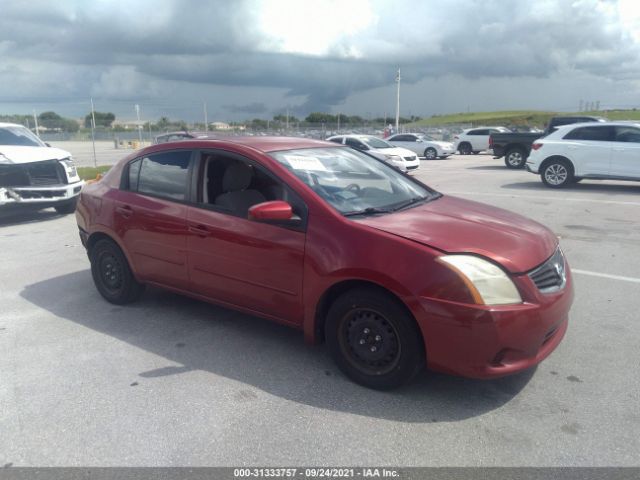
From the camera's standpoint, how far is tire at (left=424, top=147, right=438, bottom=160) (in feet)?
89.1

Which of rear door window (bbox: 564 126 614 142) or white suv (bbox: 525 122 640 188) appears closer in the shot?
white suv (bbox: 525 122 640 188)

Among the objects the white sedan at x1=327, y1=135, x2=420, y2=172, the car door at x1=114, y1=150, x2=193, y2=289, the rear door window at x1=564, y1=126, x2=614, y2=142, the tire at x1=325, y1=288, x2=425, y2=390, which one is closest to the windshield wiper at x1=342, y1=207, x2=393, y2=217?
the tire at x1=325, y1=288, x2=425, y2=390

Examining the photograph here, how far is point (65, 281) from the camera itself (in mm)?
6098

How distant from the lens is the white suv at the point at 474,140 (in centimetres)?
2983

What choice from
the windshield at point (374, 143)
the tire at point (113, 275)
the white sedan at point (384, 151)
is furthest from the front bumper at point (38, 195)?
the windshield at point (374, 143)

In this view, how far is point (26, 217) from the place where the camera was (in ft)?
35.0

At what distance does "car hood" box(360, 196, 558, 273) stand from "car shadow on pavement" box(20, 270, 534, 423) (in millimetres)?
901

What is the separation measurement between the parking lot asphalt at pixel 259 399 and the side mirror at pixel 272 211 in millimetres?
1116

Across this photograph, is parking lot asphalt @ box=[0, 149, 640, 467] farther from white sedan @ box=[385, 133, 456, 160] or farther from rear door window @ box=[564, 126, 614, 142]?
white sedan @ box=[385, 133, 456, 160]

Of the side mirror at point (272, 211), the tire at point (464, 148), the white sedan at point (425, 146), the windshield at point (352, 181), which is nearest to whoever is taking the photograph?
the side mirror at point (272, 211)

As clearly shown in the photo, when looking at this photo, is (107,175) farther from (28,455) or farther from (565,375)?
(565,375)

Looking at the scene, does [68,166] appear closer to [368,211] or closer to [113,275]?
[113,275]

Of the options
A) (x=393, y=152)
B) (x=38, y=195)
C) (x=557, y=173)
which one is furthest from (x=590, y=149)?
(x=38, y=195)

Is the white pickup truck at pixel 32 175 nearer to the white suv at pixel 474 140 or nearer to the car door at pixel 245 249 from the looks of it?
the car door at pixel 245 249
